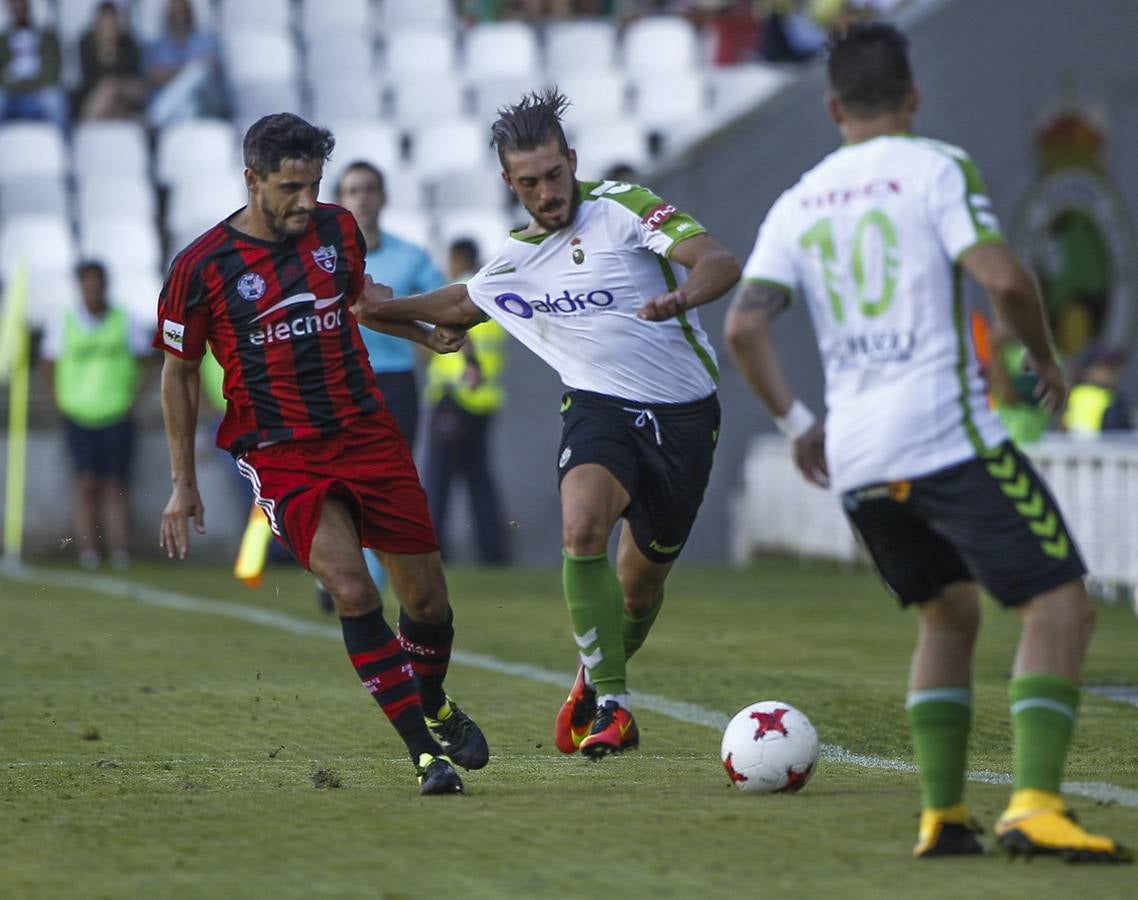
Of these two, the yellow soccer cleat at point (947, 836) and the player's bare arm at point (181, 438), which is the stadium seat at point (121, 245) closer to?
the player's bare arm at point (181, 438)

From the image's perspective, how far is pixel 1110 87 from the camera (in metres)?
19.6

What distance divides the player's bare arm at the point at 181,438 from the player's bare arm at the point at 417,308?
2.08 feet

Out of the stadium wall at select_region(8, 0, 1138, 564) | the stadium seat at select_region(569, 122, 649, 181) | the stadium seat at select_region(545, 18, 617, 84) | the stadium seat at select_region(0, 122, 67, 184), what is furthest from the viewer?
the stadium seat at select_region(545, 18, 617, 84)

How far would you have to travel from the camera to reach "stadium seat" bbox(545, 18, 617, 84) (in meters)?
21.2

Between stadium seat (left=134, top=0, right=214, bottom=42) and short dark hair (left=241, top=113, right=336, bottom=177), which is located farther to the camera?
stadium seat (left=134, top=0, right=214, bottom=42)

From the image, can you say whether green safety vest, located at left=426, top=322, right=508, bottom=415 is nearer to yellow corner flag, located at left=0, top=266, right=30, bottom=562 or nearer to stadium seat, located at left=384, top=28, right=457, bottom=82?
yellow corner flag, located at left=0, top=266, right=30, bottom=562

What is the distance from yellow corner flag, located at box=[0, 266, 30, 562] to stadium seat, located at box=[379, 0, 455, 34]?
579 centimetres

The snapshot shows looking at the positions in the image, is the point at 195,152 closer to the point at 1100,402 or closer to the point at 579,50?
the point at 579,50

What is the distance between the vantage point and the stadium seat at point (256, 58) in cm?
1984

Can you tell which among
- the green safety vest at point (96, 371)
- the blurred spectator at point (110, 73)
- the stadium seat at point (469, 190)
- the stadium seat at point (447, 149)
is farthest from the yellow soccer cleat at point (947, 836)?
the stadium seat at point (447, 149)

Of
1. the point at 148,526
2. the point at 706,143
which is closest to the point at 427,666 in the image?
the point at 148,526

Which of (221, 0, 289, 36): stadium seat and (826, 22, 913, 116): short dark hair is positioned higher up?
(221, 0, 289, 36): stadium seat

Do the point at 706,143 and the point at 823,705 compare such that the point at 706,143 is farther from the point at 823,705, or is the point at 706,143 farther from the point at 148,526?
the point at 823,705

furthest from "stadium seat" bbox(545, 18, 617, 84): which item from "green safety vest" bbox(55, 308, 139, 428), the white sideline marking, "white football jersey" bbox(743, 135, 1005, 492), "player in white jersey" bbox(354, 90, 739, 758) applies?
"white football jersey" bbox(743, 135, 1005, 492)
